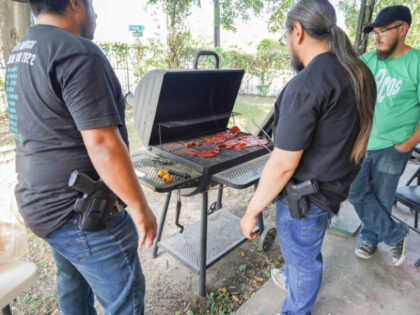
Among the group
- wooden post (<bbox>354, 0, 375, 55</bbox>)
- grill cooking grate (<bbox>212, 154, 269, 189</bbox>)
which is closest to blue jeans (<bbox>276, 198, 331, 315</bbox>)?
grill cooking grate (<bbox>212, 154, 269, 189</bbox>)

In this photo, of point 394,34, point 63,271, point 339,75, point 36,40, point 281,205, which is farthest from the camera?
point 394,34

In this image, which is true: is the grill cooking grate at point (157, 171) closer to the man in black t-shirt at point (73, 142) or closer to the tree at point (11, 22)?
the man in black t-shirt at point (73, 142)

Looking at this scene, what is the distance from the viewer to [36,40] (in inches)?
39.4

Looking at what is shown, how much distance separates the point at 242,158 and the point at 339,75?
1.03 metres

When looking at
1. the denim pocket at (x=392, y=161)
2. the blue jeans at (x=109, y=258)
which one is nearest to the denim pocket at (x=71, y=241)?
the blue jeans at (x=109, y=258)

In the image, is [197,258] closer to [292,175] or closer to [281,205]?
[281,205]

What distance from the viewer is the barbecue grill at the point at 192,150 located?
1.89 metres

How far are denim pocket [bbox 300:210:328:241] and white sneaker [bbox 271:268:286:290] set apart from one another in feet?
2.72

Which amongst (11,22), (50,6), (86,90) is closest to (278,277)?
(86,90)

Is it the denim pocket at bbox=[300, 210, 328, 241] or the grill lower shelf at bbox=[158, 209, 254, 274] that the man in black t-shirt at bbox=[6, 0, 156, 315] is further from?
the grill lower shelf at bbox=[158, 209, 254, 274]

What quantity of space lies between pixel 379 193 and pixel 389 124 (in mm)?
582

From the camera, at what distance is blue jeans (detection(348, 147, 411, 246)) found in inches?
87.3

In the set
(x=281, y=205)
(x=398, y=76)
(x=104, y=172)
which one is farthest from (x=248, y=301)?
(x=398, y=76)

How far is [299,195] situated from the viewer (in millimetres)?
1431
